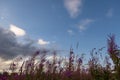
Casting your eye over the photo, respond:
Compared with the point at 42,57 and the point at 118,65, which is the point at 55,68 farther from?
the point at 118,65

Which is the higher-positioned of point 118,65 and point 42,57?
point 42,57

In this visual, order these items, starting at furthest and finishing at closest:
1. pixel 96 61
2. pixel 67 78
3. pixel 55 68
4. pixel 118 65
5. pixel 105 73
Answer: pixel 55 68, pixel 96 61, pixel 67 78, pixel 105 73, pixel 118 65

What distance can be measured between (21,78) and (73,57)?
7.37 feet

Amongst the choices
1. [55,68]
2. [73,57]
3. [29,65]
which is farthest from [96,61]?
[29,65]

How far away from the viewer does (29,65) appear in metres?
9.77

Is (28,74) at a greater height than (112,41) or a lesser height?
lesser

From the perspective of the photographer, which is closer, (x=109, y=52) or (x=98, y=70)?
(x=109, y=52)

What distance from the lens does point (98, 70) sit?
26.8ft

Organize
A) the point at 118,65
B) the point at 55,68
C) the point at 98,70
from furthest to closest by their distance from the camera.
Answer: the point at 55,68 → the point at 98,70 → the point at 118,65

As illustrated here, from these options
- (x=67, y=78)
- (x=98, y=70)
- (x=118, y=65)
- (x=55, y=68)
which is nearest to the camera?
(x=118, y=65)

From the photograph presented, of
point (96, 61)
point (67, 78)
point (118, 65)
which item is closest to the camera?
point (118, 65)

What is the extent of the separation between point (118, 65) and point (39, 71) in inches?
139

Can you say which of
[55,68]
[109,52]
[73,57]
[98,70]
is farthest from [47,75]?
[109,52]

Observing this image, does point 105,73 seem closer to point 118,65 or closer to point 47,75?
point 118,65
